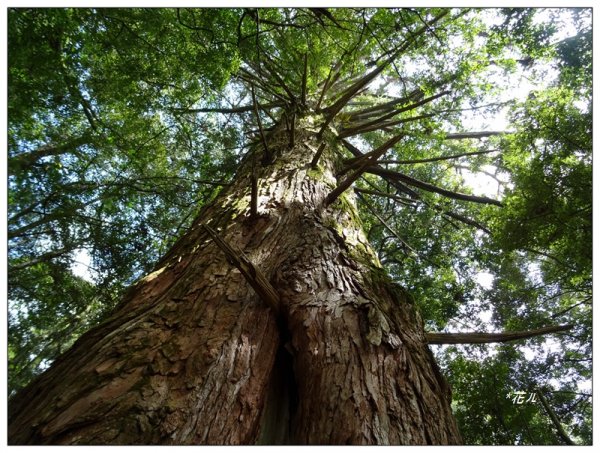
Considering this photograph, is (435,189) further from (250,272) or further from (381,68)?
(250,272)

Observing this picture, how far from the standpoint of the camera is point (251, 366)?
1523 millimetres

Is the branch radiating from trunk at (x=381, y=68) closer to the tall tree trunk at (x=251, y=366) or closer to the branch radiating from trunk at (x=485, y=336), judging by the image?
the tall tree trunk at (x=251, y=366)

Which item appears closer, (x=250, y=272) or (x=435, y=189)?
(x=250, y=272)

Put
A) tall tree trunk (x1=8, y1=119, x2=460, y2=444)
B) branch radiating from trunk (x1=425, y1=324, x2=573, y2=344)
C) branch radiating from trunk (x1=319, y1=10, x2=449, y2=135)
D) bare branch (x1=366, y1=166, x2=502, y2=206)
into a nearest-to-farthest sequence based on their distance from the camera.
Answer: tall tree trunk (x1=8, y1=119, x2=460, y2=444) < branch radiating from trunk (x1=425, y1=324, x2=573, y2=344) < branch radiating from trunk (x1=319, y1=10, x2=449, y2=135) < bare branch (x1=366, y1=166, x2=502, y2=206)

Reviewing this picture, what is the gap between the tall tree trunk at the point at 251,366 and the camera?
125cm

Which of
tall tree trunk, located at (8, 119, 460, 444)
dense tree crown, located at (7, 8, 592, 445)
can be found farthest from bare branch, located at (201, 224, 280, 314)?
dense tree crown, located at (7, 8, 592, 445)

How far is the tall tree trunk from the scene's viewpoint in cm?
125

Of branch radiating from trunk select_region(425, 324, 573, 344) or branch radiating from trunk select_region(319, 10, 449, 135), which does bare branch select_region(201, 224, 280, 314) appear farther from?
branch radiating from trunk select_region(319, 10, 449, 135)

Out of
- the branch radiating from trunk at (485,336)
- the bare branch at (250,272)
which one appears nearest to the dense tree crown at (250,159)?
the branch radiating from trunk at (485,336)

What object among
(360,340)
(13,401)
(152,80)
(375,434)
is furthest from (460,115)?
(13,401)

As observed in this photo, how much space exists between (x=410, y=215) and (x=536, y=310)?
3.00 metres

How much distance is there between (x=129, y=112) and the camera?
4129 millimetres

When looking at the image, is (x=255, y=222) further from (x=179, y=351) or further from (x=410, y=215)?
(x=410, y=215)

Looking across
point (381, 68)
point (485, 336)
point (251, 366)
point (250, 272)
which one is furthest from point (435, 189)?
point (251, 366)
